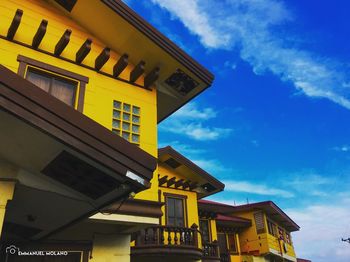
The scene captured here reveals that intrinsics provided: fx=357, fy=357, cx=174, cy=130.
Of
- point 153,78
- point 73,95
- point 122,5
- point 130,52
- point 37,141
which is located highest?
point 122,5

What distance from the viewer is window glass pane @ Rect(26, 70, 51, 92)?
9609 millimetres

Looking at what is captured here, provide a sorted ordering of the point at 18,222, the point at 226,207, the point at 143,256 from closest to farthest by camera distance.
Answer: the point at 18,222 < the point at 143,256 < the point at 226,207

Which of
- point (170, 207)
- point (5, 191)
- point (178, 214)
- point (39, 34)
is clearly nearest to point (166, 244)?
point (170, 207)

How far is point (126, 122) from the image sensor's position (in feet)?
34.8

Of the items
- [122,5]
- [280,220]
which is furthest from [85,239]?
[280,220]

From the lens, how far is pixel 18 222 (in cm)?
738

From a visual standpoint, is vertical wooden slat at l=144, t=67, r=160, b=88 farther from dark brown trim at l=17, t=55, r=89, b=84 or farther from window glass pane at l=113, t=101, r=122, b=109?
dark brown trim at l=17, t=55, r=89, b=84

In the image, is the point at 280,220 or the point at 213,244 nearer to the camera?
the point at 213,244

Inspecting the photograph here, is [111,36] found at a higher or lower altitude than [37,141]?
higher

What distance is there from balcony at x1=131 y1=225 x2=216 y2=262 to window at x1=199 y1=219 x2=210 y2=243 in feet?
14.1

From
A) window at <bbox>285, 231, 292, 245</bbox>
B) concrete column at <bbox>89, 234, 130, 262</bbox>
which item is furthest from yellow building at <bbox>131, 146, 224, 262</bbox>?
window at <bbox>285, 231, 292, 245</bbox>

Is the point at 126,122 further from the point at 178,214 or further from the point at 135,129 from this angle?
the point at 178,214

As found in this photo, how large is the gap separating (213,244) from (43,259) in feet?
37.8

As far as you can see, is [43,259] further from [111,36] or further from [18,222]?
[111,36]
